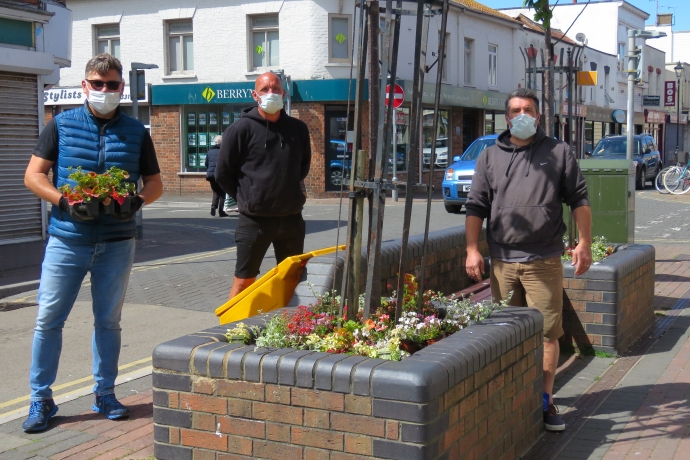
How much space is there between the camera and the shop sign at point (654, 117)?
53.0 metres

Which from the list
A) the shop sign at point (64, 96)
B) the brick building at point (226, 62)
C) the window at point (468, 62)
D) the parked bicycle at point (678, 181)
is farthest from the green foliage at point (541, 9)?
the window at point (468, 62)

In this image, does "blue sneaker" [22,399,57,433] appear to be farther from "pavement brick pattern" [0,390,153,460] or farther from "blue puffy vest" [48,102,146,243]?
"blue puffy vest" [48,102,146,243]

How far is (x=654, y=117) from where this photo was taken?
5412cm

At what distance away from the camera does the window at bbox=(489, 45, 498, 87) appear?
34019 millimetres

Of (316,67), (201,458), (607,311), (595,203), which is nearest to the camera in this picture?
(201,458)

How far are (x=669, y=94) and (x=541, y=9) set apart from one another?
50791 millimetres

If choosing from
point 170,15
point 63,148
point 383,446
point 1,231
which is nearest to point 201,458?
point 383,446

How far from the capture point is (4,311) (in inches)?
341

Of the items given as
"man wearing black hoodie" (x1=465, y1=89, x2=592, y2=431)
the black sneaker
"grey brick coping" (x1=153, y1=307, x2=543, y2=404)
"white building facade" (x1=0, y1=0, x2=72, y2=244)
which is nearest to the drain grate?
"white building facade" (x1=0, y1=0, x2=72, y2=244)

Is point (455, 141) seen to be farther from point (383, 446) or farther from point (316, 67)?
point (383, 446)

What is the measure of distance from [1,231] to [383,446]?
11.3 m

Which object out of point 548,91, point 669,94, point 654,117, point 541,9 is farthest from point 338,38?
point 669,94

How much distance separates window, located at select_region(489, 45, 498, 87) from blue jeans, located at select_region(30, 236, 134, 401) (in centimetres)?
3059

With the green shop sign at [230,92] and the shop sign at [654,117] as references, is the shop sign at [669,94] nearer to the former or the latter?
the shop sign at [654,117]
